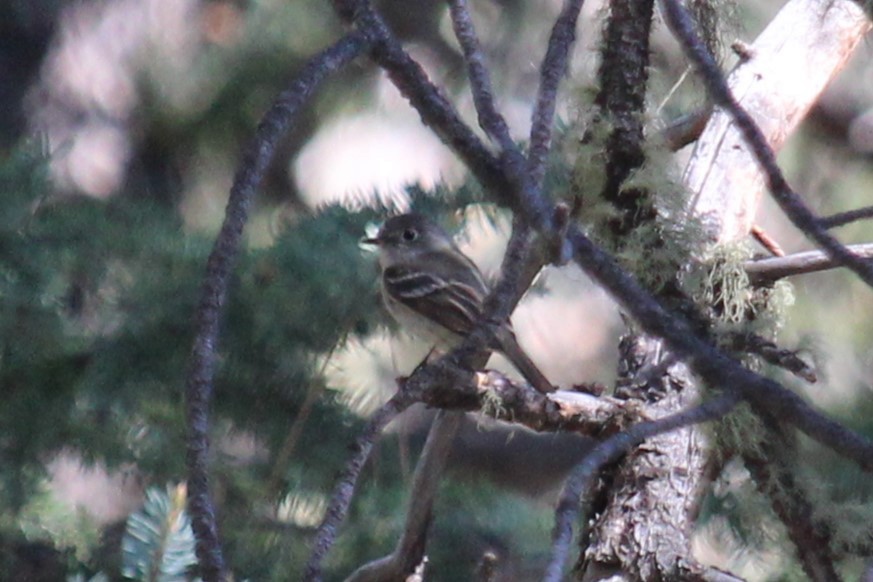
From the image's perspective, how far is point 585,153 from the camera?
99.0 inches

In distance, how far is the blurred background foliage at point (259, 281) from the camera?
10.1ft

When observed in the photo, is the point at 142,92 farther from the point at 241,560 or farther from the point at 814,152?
the point at 814,152

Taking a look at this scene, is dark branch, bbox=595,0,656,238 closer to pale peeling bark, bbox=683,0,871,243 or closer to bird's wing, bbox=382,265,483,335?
pale peeling bark, bbox=683,0,871,243

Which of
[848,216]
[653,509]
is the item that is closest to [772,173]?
[848,216]

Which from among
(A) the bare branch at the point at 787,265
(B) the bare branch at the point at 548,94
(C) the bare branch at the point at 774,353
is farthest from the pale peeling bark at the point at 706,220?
(B) the bare branch at the point at 548,94

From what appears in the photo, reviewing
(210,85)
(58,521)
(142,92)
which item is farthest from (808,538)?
(142,92)

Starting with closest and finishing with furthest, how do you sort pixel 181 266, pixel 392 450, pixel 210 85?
pixel 181 266
pixel 392 450
pixel 210 85

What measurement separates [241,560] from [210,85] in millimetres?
1614

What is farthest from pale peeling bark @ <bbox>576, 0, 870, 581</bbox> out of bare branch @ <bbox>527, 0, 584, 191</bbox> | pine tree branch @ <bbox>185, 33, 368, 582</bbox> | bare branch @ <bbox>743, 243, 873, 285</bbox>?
pine tree branch @ <bbox>185, 33, 368, 582</bbox>

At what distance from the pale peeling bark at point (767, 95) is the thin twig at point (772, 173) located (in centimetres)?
98

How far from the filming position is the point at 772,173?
5.24ft

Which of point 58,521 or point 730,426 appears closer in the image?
point 730,426

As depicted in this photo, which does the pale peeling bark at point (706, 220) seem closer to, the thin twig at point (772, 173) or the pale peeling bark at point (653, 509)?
the pale peeling bark at point (653, 509)

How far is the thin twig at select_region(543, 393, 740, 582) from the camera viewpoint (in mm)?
1384
